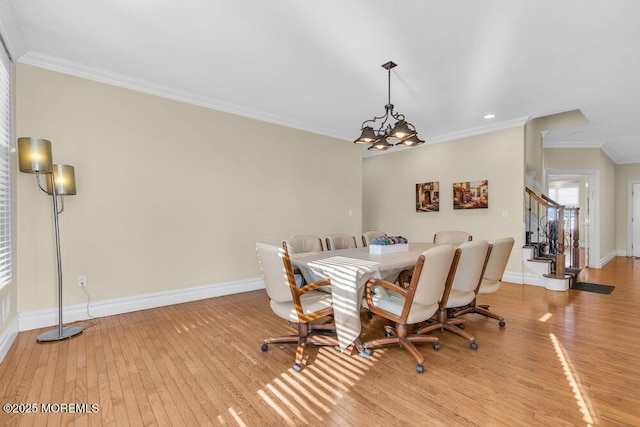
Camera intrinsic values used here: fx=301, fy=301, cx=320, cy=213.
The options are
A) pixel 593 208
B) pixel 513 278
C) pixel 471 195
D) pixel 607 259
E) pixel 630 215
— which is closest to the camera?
pixel 513 278

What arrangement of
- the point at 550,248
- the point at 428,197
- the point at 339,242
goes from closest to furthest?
the point at 339,242 → the point at 550,248 → the point at 428,197

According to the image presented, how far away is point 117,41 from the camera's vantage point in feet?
9.23

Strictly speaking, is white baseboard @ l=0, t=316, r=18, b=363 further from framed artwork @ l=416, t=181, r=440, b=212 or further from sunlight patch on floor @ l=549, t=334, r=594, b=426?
framed artwork @ l=416, t=181, r=440, b=212

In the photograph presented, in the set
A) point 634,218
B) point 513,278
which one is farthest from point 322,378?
point 634,218

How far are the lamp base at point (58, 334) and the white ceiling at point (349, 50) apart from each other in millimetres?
2695

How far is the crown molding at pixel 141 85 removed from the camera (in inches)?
122

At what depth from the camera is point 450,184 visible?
19.3ft

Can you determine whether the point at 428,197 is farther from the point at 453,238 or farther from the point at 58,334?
the point at 58,334

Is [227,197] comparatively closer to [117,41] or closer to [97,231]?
[97,231]

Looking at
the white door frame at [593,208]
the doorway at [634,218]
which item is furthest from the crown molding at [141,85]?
the doorway at [634,218]

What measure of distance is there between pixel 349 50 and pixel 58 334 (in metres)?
3.85

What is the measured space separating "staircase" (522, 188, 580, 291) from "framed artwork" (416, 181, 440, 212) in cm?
152

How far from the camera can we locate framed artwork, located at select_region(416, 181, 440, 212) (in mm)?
6074

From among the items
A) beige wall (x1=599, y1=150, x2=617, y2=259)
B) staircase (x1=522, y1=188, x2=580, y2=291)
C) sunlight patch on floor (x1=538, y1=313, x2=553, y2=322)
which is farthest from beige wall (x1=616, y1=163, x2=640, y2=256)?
sunlight patch on floor (x1=538, y1=313, x2=553, y2=322)
